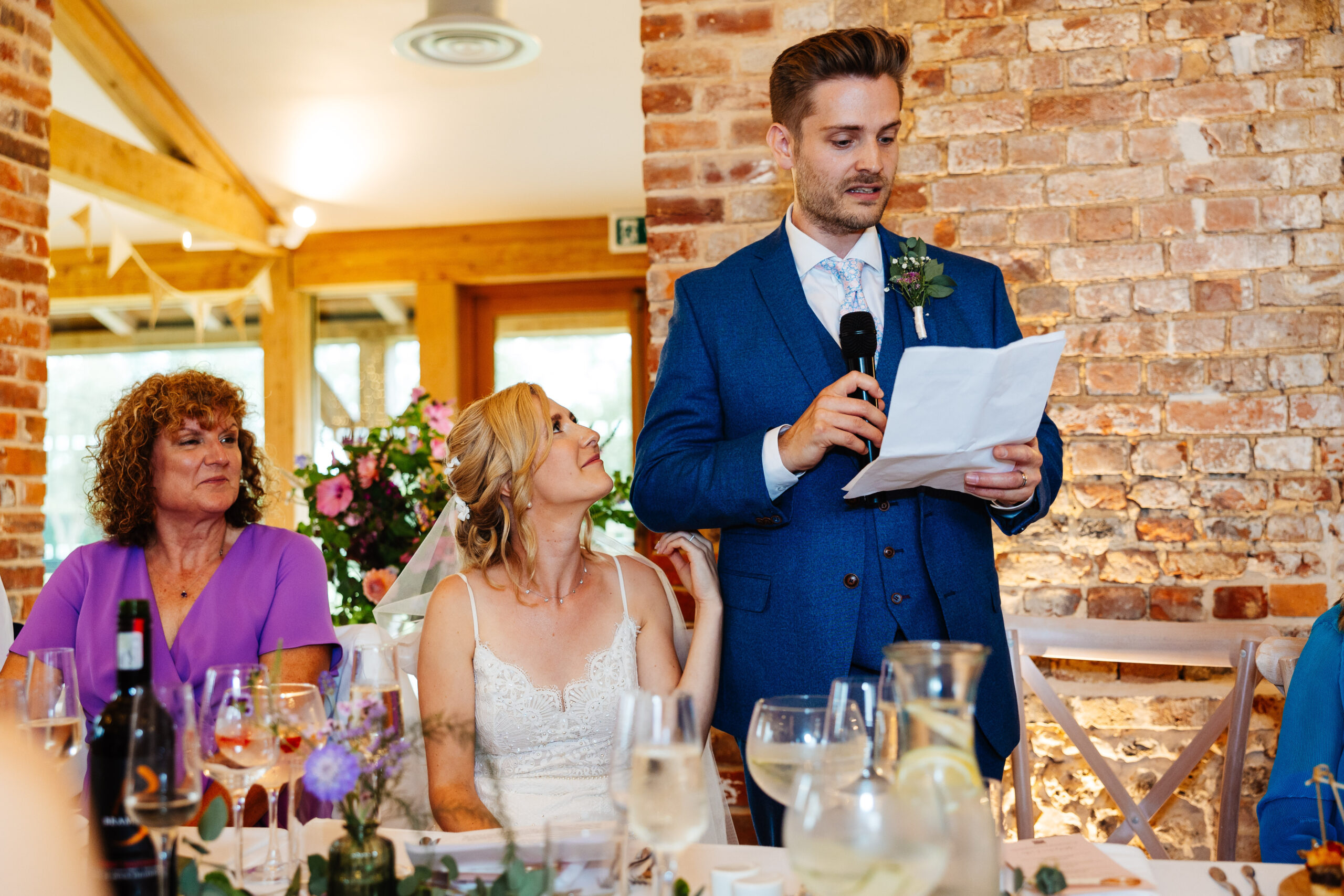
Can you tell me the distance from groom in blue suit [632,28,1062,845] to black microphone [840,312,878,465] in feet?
0.19

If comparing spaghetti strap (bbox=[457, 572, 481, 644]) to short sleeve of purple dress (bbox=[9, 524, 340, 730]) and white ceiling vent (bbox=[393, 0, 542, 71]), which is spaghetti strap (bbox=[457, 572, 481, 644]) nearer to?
short sleeve of purple dress (bbox=[9, 524, 340, 730])

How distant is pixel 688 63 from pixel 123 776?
6.30ft

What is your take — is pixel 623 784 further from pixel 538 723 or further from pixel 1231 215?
pixel 1231 215

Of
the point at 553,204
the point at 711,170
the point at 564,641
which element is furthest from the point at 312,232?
the point at 564,641

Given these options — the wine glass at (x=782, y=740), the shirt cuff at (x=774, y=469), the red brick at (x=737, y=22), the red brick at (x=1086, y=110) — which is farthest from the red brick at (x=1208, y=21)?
the wine glass at (x=782, y=740)

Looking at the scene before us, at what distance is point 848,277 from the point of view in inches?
73.6

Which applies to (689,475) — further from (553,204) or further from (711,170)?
(553,204)

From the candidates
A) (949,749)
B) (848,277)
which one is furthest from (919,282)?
(949,749)

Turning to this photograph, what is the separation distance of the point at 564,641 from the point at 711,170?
105 centimetres

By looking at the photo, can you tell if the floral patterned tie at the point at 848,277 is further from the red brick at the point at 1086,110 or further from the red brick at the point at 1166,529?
the red brick at the point at 1166,529

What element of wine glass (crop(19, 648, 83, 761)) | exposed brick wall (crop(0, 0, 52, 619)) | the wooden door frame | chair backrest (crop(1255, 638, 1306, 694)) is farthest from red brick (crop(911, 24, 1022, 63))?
the wooden door frame

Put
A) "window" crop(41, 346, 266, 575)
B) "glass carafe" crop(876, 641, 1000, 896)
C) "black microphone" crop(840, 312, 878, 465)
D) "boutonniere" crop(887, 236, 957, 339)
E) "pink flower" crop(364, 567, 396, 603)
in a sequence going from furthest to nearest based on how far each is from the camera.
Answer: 1. "window" crop(41, 346, 266, 575)
2. "pink flower" crop(364, 567, 396, 603)
3. "boutonniere" crop(887, 236, 957, 339)
4. "black microphone" crop(840, 312, 878, 465)
5. "glass carafe" crop(876, 641, 1000, 896)

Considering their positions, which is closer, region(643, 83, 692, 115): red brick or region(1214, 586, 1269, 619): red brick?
region(1214, 586, 1269, 619): red brick

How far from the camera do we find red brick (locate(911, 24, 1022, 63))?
2385mm
